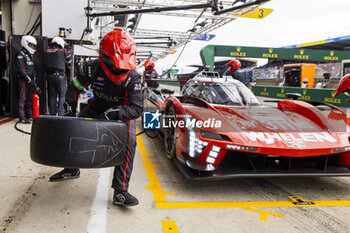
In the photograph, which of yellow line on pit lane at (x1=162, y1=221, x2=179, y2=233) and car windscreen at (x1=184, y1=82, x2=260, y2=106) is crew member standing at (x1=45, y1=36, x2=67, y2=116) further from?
yellow line on pit lane at (x1=162, y1=221, x2=179, y2=233)

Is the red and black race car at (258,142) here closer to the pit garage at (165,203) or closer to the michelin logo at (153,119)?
the pit garage at (165,203)

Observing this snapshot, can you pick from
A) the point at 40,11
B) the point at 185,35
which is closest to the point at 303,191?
the point at 40,11

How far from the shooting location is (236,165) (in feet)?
9.37

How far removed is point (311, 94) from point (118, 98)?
12685 mm

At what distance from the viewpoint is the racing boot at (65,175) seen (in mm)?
2992

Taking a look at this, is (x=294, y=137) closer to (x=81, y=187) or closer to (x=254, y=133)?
(x=254, y=133)

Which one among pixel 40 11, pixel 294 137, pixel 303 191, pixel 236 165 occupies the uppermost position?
pixel 40 11

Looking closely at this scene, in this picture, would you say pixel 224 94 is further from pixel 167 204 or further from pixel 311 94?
pixel 311 94

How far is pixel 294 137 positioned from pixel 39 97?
6264 mm

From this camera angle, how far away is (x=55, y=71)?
6.42 metres

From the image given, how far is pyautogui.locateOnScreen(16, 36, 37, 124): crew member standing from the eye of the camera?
6.01m

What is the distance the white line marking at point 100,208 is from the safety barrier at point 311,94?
11.4m

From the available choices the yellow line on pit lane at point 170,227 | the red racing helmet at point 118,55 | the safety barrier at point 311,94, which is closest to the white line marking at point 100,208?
the yellow line on pit lane at point 170,227

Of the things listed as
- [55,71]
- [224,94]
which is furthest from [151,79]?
[224,94]
